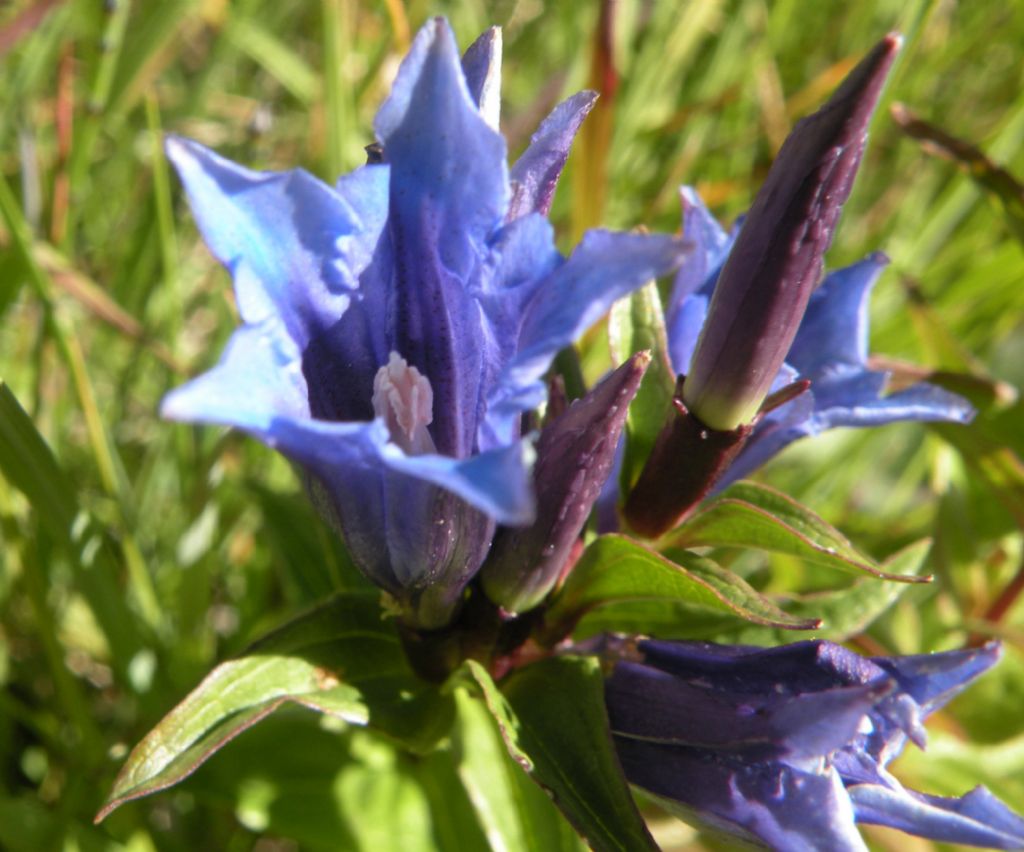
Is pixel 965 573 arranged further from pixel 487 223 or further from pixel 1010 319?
pixel 487 223

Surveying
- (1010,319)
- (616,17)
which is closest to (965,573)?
(1010,319)

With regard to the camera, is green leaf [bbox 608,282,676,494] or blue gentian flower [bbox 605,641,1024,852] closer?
blue gentian flower [bbox 605,641,1024,852]

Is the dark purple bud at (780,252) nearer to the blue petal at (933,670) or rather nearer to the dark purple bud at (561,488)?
the dark purple bud at (561,488)

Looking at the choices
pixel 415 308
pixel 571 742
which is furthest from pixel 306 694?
pixel 415 308

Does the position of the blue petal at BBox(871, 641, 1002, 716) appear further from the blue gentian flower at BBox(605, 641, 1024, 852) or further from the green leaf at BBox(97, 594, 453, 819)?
the green leaf at BBox(97, 594, 453, 819)

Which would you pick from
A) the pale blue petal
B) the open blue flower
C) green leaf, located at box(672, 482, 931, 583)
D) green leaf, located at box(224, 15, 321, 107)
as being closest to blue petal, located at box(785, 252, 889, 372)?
the open blue flower
